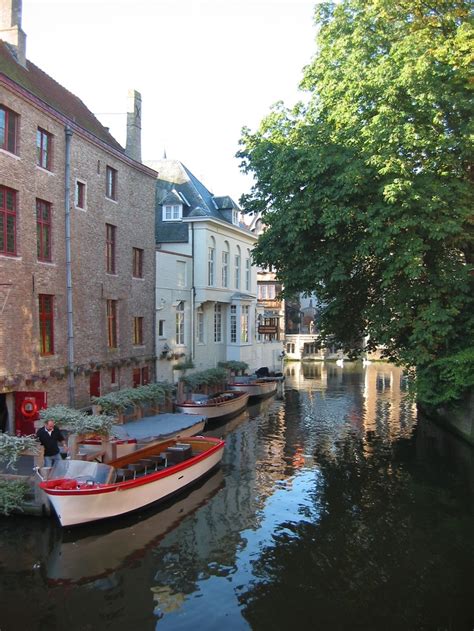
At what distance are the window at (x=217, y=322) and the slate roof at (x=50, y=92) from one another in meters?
12.4

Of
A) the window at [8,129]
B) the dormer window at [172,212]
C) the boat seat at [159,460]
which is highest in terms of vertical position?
the dormer window at [172,212]

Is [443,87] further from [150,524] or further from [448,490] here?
[150,524]

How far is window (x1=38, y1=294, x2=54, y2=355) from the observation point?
19.1 meters

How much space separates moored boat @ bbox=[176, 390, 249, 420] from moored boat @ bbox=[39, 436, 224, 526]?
8.10 meters

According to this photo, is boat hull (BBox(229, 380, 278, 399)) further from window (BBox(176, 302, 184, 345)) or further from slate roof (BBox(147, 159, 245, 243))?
slate roof (BBox(147, 159, 245, 243))

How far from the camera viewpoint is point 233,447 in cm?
2177

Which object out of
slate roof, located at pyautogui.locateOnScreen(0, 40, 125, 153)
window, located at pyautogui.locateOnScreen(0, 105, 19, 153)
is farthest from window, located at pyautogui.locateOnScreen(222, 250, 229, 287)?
window, located at pyautogui.locateOnScreen(0, 105, 19, 153)

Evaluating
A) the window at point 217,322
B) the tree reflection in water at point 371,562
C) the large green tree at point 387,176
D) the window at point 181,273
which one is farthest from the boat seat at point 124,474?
the window at point 217,322

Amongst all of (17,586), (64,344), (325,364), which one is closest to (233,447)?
(64,344)

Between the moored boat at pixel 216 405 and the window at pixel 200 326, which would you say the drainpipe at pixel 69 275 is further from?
the window at pixel 200 326

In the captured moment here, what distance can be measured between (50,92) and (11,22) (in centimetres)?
355

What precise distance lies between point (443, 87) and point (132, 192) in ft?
47.7

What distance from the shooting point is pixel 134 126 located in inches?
1085

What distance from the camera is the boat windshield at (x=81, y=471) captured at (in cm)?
1267
